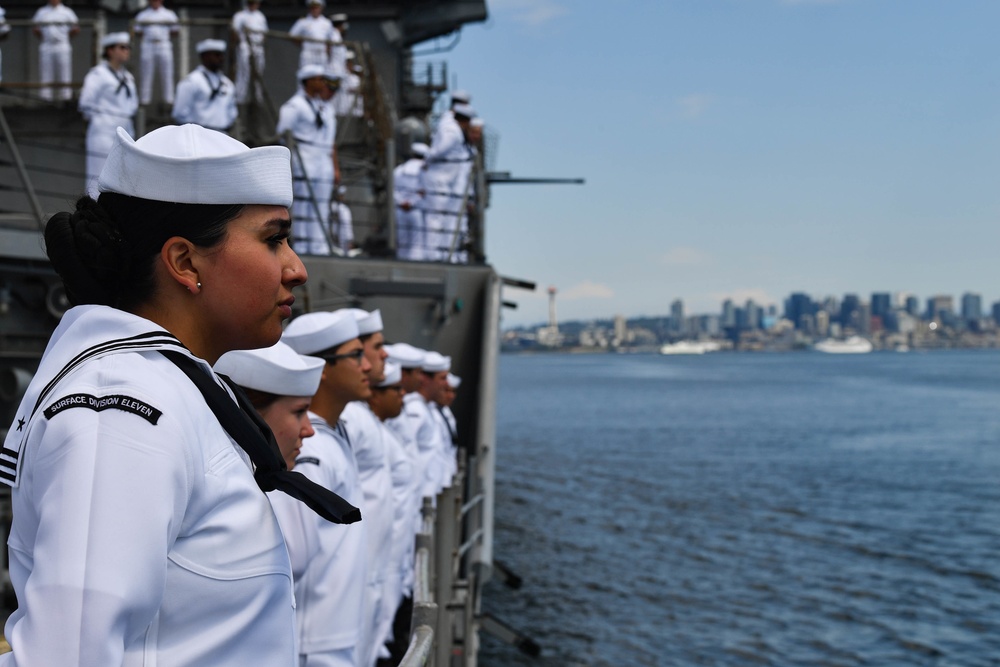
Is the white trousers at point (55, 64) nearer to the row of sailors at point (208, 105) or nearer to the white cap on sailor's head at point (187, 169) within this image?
the row of sailors at point (208, 105)

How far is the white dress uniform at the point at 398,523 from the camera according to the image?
Answer: 5.25 meters

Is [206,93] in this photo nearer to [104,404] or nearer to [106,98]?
[106,98]

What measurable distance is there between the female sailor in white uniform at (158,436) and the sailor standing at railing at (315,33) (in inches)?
451

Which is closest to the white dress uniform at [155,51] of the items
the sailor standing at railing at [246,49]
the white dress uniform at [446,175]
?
the sailor standing at railing at [246,49]

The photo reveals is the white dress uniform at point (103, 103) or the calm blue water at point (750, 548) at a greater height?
the white dress uniform at point (103, 103)

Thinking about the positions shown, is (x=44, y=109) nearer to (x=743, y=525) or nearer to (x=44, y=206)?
(x=44, y=206)

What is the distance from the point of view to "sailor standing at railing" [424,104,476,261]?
38.8ft

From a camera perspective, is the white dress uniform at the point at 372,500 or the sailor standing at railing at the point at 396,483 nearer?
the white dress uniform at the point at 372,500

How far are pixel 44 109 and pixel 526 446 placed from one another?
3219cm

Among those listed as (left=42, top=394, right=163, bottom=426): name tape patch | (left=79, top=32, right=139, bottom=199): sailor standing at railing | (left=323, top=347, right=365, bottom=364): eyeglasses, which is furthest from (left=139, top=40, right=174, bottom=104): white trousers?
(left=42, top=394, right=163, bottom=426): name tape patch

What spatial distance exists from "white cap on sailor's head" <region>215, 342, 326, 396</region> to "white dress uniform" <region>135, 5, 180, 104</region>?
996 centimetres

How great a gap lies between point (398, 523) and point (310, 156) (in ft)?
18.6

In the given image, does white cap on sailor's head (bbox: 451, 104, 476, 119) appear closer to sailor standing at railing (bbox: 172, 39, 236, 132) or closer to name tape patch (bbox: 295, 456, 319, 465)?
sailor standing at railing (bbox: 172, 39, 236, 132)

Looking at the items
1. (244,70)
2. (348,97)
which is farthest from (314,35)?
(244,70)
